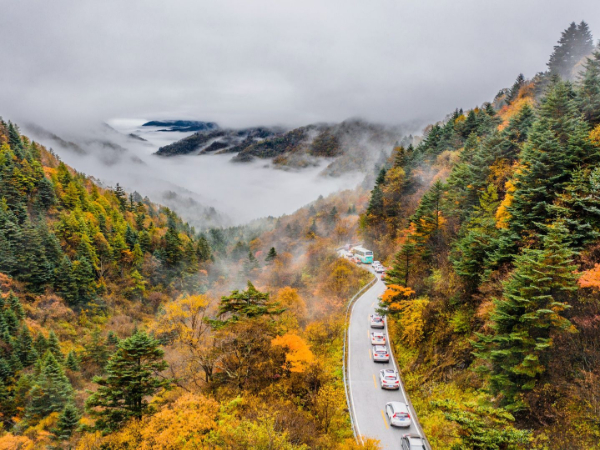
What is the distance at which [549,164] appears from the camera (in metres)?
23.2

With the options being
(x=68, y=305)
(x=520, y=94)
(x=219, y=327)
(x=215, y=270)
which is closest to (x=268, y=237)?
(x=215, y=270)

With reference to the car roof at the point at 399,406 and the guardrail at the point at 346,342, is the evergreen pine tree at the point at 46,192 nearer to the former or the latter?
the guardrail at the point at 346,342

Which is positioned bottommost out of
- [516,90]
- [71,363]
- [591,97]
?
[71,363]

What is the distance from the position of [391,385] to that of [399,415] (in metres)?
4.27

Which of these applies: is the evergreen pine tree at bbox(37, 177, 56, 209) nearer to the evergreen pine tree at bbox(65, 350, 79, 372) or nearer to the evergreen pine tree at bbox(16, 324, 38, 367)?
the evergreen pine tree at bbox(16, 324, 38, 367)

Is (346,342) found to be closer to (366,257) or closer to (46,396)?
(366,257)

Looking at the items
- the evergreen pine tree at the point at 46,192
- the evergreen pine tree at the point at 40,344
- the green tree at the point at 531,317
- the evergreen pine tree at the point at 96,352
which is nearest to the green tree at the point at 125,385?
the green tree at the point at 531,317

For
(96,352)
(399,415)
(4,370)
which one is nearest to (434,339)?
(399,415)

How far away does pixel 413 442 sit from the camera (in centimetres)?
1864

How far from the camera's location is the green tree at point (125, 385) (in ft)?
68.9

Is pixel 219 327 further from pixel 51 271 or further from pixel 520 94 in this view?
pixel 520 94

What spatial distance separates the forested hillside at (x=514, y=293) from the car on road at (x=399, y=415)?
1.28 metres

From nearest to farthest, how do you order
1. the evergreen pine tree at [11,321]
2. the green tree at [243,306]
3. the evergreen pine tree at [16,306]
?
the green tree at [243,306]
the evergreen pine tree at [11,321]
the evergreen pine tree at [16,306]

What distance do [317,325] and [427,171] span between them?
42.0m
